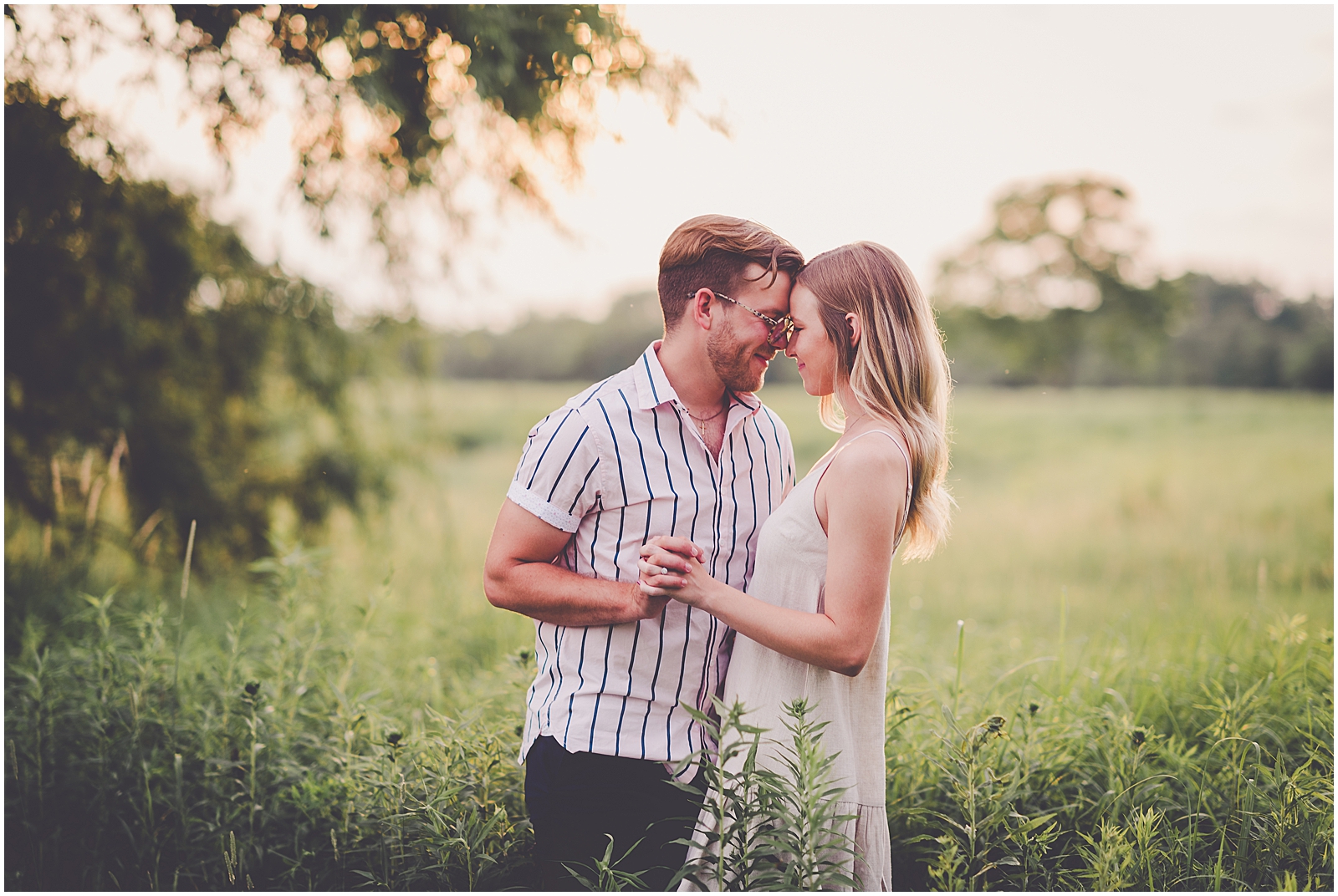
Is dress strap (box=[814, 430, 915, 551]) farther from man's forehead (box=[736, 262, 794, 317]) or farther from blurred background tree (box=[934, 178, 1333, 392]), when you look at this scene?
blurred background tree (box=[934, 178, 1333, 392])

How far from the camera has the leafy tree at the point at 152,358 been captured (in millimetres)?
4508

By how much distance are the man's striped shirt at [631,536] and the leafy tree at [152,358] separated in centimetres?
278

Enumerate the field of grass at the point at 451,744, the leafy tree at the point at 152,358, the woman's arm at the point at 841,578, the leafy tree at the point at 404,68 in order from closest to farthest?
the woman's arm at the point at 841,578 → the field of grass at the point at 451,744 → the leafy tree at the point at 404,68 → the leafy tree at the point at 152,358

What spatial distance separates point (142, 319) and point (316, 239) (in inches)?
59.9

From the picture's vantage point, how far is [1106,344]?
25.9m

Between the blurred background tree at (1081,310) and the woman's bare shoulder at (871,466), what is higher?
the blurred background tree at (1081,310)

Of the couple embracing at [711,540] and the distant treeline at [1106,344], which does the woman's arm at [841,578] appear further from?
the distant treeline at [1106,344]

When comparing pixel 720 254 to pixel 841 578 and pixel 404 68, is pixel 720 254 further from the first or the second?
pixel 404 68

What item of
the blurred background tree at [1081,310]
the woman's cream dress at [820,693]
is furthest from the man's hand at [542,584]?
the blurred background tree at [1081,310]

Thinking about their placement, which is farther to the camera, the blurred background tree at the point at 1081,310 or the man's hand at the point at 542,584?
the blurred background tree at the point at 1081,310

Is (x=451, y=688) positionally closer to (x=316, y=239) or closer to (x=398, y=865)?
(x=398, y=865)

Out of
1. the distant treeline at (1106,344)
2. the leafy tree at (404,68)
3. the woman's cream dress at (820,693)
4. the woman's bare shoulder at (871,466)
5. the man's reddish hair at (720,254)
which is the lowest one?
the woman's cream dress at (820,693)

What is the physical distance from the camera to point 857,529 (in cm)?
202

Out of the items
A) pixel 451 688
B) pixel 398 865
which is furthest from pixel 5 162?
pixel 398 865
